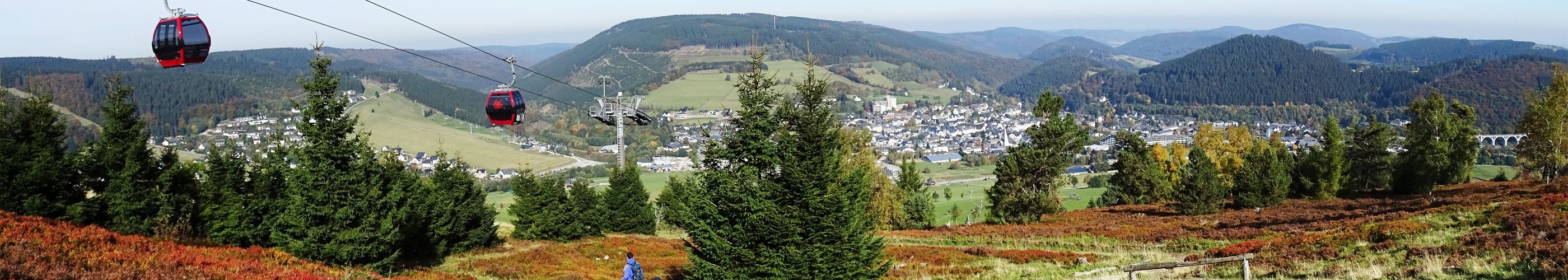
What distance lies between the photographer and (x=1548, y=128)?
46.0 meters

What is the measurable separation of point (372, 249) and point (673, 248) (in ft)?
50.6

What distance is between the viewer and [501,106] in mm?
33469

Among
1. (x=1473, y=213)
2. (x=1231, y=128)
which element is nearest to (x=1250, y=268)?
(x=1473, y=213)

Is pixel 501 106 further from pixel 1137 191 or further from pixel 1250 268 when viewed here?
pixel 1137 191

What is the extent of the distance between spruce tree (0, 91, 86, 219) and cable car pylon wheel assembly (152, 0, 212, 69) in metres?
14.7

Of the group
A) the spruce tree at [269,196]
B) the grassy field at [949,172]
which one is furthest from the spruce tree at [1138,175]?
the grassy field at [949,172]

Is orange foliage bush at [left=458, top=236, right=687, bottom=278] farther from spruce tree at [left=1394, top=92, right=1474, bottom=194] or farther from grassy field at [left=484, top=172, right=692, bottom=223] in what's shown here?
grassy field at [left=484, top=172, right=692, bottom=223]

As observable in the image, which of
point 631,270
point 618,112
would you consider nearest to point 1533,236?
point 631,270

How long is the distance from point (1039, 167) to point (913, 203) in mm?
14934

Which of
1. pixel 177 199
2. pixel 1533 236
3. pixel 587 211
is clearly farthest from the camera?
pixel 587 211

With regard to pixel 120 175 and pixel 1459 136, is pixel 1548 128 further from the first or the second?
pixel 120 175

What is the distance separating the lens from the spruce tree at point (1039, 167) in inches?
1842

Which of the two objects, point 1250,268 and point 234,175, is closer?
point 1250,268

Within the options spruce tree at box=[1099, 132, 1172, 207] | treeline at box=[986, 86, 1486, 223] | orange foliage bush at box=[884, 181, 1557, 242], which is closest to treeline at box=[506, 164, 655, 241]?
orange foliage bush at box=[884, 181, 1557, 242]
